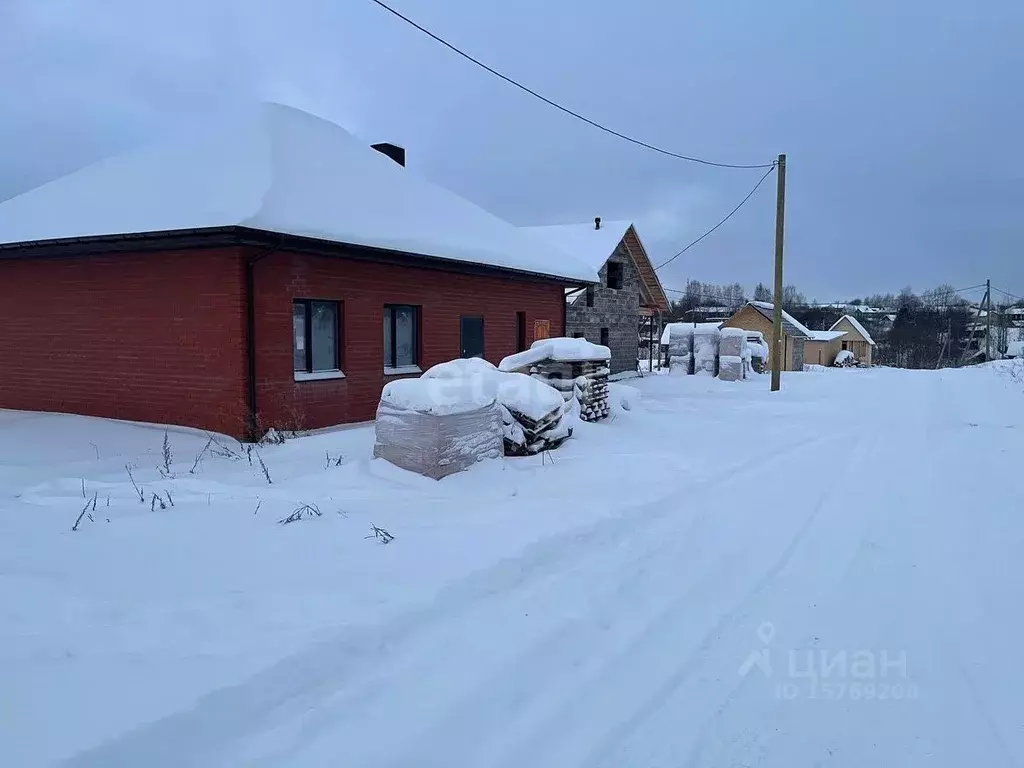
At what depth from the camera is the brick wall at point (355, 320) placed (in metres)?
11.0

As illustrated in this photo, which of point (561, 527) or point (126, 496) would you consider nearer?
point (561, 527)

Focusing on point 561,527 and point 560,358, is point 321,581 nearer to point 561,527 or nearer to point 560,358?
point 561,527

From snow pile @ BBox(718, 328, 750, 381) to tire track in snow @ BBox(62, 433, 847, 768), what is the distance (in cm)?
2236

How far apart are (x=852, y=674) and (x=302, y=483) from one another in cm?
522

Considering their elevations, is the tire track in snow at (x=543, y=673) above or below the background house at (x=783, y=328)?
below

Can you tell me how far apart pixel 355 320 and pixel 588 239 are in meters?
19.5

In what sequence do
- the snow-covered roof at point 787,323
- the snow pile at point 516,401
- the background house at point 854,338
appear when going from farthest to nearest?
the background house at point 854,338 < the snow-covered roof at point 787,323 < the snow pile at point 516,401

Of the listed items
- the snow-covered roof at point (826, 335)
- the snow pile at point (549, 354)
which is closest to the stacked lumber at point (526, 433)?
the snow pile at point (549, 354)

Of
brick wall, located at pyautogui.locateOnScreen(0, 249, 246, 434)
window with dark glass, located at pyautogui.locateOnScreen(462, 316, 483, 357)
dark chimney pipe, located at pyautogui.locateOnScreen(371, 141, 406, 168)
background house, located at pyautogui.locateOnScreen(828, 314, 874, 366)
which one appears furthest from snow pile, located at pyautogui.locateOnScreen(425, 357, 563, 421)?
background house, located at pyautogui.locateOnScreen(828, 314, 874, 366)

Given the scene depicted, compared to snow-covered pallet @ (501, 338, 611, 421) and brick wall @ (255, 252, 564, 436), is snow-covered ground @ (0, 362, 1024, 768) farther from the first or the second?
brick wall @ (255, 252, 564, 436)

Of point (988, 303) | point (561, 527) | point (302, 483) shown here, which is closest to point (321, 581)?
point (561, 527)

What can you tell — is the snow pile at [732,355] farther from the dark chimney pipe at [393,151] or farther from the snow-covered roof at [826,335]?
the snow-covered roof at [826,335]

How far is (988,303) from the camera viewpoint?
51.5m

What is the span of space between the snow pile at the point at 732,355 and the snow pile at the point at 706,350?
0.35 metres
